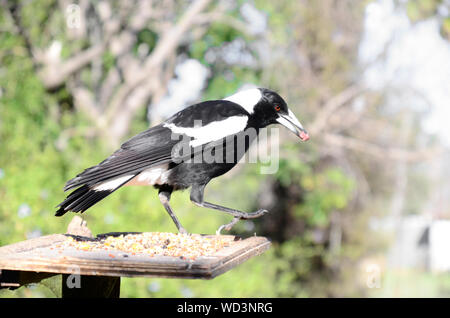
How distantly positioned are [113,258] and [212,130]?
744 mm

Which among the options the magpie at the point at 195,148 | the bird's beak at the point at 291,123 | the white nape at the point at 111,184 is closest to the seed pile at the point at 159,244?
the magpie at the point at 195,148

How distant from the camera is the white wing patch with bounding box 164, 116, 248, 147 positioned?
7.70 ft

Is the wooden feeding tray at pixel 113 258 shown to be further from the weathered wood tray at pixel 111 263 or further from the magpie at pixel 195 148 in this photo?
the magpie at pixel 195 148

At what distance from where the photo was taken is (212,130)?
7.84 feet

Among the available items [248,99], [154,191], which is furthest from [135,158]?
[154,191]

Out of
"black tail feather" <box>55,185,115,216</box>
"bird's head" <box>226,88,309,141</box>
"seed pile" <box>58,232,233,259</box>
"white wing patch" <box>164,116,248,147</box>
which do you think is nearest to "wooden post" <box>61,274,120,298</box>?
"seed pile" <box>58,232,233,259</box>

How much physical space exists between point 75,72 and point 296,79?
2851 millimetres

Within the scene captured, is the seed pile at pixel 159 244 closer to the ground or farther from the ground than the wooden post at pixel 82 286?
farther from the ground

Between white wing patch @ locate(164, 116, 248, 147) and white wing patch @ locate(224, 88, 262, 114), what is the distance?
12 centimetres

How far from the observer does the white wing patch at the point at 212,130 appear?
7.70 ft

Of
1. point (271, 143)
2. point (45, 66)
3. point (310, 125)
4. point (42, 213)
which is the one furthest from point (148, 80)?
point (42, 213)

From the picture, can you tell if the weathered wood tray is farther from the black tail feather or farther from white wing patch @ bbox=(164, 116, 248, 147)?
white wing patch @ bbox=(164, 116, 248, 147)

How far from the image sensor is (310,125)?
7012mm

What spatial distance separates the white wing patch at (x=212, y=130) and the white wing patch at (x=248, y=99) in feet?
0.38
